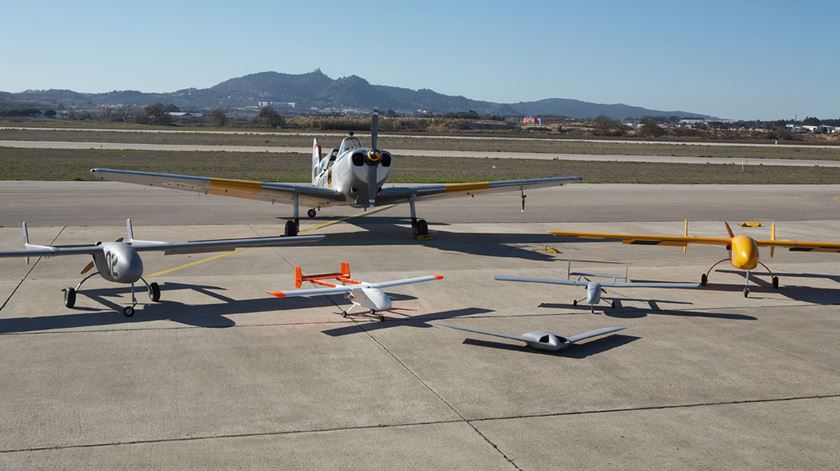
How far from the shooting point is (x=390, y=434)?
27.9 ft

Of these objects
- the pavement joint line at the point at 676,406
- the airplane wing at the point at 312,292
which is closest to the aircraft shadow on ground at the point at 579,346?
the pavement joint line at the point at 676,406

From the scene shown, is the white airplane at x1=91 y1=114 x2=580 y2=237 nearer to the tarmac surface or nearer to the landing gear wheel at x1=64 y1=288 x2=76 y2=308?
the tarmac surface

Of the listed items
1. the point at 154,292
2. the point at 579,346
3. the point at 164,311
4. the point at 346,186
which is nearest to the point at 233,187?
the point at 346,186

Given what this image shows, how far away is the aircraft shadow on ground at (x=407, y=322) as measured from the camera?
12.7 metres

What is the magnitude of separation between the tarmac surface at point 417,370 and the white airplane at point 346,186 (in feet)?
7.08

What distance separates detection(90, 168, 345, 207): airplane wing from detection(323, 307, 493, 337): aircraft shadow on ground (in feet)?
29.8

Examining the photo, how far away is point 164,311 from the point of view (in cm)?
1370

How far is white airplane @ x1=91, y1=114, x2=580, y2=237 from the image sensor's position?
21.1 metres

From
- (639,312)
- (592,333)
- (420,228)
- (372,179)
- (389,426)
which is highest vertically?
(372,179)

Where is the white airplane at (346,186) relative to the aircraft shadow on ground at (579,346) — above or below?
above

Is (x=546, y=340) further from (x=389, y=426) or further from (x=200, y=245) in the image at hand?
(x=200, y=245)

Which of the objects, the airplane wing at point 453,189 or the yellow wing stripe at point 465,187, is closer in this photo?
the airplane wing at point 453,189

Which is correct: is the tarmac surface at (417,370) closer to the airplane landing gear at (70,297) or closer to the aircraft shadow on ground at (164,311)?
the aircraft shadow on ground at (164,311)

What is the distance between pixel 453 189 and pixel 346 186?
10.8 feet
